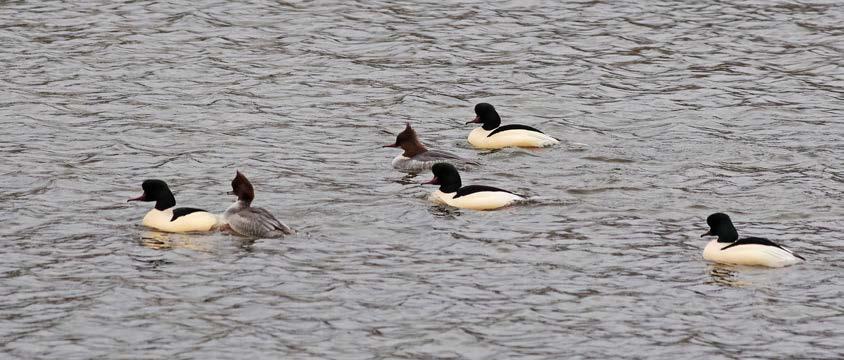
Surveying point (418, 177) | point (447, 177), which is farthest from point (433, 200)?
point (418, 177)

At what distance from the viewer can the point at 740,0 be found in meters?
34.6

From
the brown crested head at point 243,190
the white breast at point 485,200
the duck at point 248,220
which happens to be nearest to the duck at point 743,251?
the white breast at point 485,200

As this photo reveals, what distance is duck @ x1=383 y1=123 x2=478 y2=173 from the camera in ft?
76.7

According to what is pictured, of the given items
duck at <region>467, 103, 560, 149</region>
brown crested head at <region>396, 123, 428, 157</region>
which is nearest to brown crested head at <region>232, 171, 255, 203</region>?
brown crested head at <region>396, 123, 428, 157</region>

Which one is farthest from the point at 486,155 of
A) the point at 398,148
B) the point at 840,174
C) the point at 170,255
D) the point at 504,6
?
the point at 504,6

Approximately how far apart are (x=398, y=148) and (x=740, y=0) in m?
12.5

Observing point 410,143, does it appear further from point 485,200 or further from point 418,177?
point 485,200

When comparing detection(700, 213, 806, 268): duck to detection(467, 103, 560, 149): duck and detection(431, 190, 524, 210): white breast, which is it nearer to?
detection(431, 190, 524, 210): white breast

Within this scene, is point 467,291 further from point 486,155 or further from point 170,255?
point 486,155

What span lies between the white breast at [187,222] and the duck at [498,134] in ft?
20.3

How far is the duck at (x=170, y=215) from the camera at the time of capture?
1959cm

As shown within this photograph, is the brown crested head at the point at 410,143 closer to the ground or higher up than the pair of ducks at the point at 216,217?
closer to the ground

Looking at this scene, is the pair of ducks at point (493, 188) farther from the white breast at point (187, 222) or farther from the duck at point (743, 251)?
the white breast at point (187, 222)

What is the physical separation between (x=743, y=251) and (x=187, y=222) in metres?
6.40
